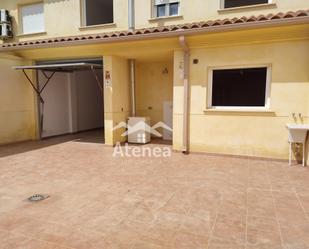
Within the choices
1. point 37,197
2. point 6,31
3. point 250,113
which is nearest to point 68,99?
point 6,31

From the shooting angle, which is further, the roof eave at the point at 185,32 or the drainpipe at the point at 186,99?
the drainpipe at the point at 186,99

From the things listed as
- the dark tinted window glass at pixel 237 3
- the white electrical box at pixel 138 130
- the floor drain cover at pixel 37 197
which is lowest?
the floor drain cover at pixel 37 197

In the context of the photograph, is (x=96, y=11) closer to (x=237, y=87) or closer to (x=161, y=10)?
(x=161, y=10)

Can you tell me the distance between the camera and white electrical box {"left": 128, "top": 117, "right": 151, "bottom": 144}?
9.31 m

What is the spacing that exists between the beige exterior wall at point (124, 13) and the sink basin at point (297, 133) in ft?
12.8

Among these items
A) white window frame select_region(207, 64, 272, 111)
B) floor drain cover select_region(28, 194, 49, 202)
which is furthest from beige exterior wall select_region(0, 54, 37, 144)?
white window frame select_region(207, 64, 272, 111)

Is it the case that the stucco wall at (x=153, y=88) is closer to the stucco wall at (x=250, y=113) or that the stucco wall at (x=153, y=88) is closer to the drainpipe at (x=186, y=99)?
the stucco wall at (x=250, y=113)

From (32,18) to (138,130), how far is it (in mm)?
7450

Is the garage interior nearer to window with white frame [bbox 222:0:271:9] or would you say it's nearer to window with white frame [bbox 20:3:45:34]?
window with white frame [bbox 20:3:45:34]

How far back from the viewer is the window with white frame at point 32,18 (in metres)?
11.0

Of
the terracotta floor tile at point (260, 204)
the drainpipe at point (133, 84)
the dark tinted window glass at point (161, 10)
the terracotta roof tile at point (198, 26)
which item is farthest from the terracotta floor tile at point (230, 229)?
the dark tinted window glass at point (161, 10)

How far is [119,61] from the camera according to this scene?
29.4ft

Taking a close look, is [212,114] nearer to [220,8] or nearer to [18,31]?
[220,8]

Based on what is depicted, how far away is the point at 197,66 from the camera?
7426 millimetres
